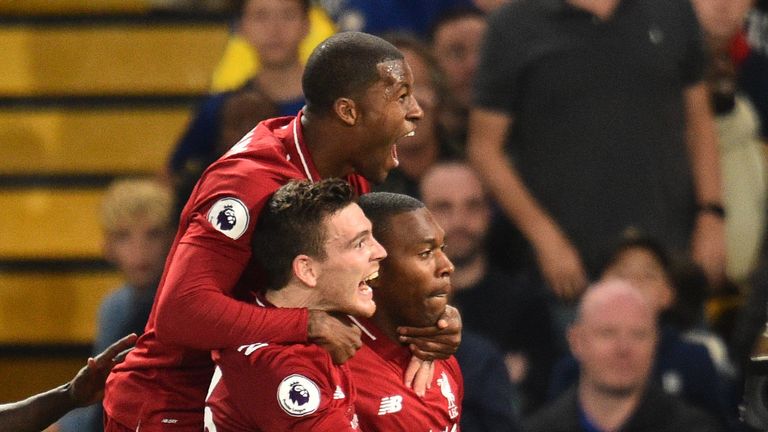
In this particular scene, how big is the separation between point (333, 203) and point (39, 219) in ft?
12.1

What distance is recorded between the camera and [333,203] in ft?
11.9

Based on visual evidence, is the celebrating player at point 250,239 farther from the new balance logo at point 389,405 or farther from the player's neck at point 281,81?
the player's neck at point 281,81

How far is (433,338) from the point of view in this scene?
394 centimetres

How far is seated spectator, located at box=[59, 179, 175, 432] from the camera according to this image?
605 centimetres

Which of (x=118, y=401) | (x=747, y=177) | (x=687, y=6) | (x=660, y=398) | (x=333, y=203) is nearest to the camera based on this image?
(x=333, y=203)

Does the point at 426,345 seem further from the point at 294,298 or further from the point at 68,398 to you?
the point at 68,398

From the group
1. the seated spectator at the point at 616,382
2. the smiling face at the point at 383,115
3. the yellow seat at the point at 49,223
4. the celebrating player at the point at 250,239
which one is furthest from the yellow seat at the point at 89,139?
the smiling face at the point at 383,115

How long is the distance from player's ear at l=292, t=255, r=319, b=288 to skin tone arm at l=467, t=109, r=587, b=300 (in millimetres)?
2372

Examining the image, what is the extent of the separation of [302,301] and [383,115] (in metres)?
0.45

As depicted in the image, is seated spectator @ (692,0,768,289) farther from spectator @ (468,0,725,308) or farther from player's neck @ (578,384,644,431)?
player's neck @ (578,384,644,431)

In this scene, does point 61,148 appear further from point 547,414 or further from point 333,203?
point 333,203

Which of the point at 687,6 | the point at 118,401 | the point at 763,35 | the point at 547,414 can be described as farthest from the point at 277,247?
the point at 763,35

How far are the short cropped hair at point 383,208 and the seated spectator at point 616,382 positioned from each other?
1.88m

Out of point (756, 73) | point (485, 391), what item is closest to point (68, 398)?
point (485, 391)
